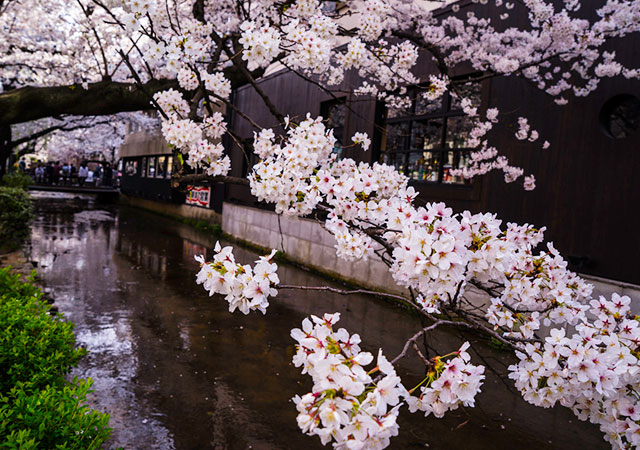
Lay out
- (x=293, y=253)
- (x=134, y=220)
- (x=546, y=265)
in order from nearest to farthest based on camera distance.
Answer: (x=546, y=265) → (x=293, y=253) → (x=134, y=220)

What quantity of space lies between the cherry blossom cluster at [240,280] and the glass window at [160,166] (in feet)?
85.2

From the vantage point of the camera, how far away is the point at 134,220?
22.2 metres

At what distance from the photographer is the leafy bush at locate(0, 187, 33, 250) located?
37.2ft

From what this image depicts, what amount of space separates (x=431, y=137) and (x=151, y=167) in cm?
2323

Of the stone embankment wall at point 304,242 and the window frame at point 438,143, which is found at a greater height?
the window frame at point 438,143

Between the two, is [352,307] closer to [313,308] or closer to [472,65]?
[313,308]

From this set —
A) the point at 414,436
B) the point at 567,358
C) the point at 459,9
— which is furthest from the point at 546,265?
the point at 459,9

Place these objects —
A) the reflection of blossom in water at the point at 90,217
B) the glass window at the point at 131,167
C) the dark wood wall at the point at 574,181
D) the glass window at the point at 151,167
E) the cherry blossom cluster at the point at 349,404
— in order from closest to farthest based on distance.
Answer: the cherry blossom cluster at the point at 349,404 → the dark wood wall at the point at 574,181 → the reflection of blossom in water at the point at 90,217 → the glass window at the point at 151,167 → the glass window at the point at 131,167

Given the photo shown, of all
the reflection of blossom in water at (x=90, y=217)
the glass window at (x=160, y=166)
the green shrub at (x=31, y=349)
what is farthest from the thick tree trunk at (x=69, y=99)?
the glass window at (x=160, y=166)

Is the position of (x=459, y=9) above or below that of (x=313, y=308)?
above

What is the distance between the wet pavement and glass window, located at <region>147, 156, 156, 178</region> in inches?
703

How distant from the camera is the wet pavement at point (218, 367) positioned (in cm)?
448

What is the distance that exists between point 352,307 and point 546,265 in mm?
6515

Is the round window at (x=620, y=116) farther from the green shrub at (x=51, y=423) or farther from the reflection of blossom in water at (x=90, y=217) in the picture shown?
the reflection of blossom in water at (x=90, y=217)
